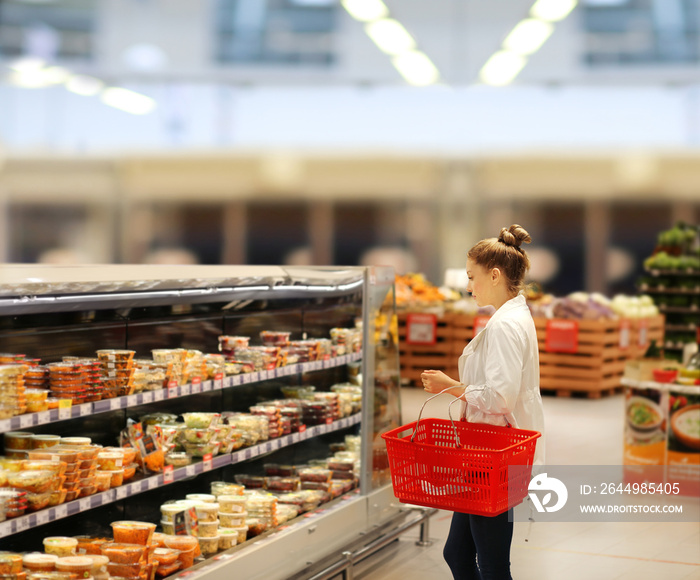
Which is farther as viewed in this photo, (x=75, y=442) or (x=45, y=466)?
(x=75, y=442)

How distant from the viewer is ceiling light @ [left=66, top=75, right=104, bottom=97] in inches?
588

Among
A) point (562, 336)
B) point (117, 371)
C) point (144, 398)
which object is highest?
point (117, 371)

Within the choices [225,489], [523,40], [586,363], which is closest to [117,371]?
[225,489]

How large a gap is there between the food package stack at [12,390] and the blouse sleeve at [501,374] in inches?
56.0

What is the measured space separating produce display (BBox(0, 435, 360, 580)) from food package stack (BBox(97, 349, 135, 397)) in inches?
20.1

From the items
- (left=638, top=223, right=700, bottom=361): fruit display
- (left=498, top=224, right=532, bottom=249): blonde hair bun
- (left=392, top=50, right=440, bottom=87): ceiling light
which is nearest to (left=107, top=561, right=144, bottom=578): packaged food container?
(left=498, top=224, right=532, bottom=249): blonde hair bun

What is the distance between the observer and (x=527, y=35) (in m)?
10.5

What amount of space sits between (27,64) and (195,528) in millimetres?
13205

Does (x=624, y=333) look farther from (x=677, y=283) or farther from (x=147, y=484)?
(x=147, y=484)

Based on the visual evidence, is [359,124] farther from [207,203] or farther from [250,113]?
[207,203]

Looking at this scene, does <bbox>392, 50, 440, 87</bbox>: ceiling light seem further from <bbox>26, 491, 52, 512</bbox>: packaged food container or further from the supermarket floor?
<bbox>26, 491, 52, 512</bbox>: packaged food container

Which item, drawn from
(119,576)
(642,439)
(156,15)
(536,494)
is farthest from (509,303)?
(156,15)

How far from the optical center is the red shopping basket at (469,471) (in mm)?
2508

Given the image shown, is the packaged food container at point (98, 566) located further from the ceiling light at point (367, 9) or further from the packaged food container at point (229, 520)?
the ceiling light at point (367, 9)
